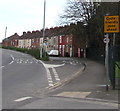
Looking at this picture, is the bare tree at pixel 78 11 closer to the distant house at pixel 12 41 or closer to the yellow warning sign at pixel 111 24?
the yellow warning sign at pixel 111 24

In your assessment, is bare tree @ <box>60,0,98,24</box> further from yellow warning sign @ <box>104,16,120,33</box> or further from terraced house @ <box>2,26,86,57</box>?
yellow warning sign @ <box>104,16,120,33</box>

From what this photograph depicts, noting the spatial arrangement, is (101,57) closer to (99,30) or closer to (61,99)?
(99,30)

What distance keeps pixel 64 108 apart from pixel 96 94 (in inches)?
127

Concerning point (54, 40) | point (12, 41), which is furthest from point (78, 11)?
point (12, 41)

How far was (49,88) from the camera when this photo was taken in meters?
13.3

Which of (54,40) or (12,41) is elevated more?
(12,41)

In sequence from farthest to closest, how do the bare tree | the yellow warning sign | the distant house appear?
the distant house → the bare tree → the yellow warning sign

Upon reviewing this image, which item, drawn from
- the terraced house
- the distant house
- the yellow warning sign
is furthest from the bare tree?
the distant house

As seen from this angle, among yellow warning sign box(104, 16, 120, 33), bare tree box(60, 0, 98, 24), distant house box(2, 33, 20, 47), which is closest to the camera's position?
yellow warning sign box(104, 16, 120, 33)

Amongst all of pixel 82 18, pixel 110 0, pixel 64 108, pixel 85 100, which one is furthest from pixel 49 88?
pixel 82 18

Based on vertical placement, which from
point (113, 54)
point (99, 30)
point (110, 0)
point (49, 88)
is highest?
point (110, 0)

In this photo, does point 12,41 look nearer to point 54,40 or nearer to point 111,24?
point 54,40

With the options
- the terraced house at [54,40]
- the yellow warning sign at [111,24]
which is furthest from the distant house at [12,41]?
the yellow warning sign at [111,24]

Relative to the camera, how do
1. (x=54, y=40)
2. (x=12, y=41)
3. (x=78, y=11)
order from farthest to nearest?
1. (x=12, y=41)
2. (x=54, y=40)
3. (x=78, y=11)
